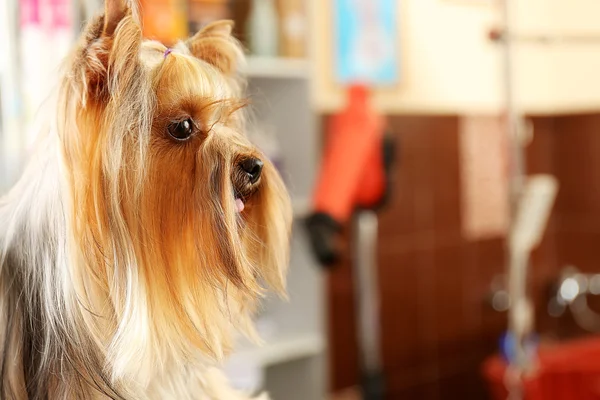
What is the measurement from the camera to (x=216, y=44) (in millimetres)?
1099

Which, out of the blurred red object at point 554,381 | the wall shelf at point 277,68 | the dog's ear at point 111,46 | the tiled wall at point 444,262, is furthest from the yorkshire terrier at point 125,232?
the tiled wall at point 444,262

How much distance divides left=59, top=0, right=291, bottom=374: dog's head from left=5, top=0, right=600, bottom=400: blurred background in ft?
2.95

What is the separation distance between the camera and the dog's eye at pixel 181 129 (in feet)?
3.19

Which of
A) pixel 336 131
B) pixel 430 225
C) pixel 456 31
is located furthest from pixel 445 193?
pixel 336 131

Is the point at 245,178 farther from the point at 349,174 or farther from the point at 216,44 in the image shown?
the point at 349,174

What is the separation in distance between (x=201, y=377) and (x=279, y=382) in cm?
171

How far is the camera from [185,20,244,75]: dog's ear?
110 cm

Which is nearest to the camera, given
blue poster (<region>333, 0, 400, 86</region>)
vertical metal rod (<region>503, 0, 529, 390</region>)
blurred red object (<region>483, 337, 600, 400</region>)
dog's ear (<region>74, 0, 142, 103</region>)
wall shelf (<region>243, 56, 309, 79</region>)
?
dog's ear (<region>74, 0, 142, 103</region>)

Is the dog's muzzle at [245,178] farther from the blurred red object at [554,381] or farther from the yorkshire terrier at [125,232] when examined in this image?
the blurred red object at [554,381]

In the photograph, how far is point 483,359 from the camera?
3.67m

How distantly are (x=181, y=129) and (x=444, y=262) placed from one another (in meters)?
2.63

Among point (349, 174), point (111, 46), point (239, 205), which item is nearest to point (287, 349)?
point (349, 174)

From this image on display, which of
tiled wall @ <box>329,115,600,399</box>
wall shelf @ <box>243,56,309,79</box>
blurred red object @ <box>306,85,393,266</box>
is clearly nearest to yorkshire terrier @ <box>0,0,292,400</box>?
blurred red object @ <box>306,85,393,266</box>

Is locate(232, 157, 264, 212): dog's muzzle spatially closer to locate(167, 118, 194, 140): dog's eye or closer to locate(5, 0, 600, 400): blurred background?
locate(167, 118, 194, 140): dog's eye
